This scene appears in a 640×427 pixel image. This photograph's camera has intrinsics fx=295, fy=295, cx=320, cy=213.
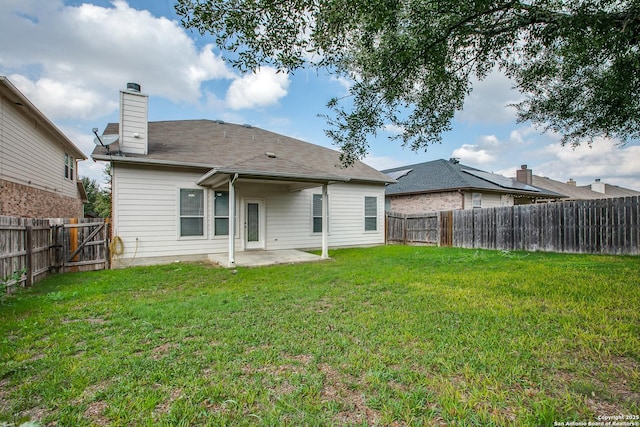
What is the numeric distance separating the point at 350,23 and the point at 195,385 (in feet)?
14.9

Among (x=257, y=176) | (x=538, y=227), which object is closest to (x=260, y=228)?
(x=257, y=176)

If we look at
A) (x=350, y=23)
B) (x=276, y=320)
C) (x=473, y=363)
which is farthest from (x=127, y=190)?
(x=473, y=363)

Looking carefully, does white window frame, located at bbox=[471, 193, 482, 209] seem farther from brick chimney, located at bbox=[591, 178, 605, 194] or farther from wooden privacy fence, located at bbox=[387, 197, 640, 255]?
brick chimney, located at bbox=[591, 178, 605, 194]

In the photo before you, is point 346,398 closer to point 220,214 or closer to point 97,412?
point 97,412

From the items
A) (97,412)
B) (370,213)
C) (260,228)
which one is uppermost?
(370,213)

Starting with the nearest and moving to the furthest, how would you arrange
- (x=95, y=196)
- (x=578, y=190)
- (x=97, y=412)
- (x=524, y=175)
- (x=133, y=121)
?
(x=97, y=412), (x=133, y=121), (x=524, y=175), (x=578, y=190), (x=95, y=196)

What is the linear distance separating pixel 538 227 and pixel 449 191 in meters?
5.68

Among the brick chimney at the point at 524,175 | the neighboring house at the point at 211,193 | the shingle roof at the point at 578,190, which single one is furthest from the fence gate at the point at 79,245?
the shingle roof at the point at 578,190

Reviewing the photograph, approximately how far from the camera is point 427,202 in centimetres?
1681

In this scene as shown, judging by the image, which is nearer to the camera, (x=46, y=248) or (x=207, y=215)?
(x=46, y=248)

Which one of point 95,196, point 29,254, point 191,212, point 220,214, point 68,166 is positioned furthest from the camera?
point 95,196

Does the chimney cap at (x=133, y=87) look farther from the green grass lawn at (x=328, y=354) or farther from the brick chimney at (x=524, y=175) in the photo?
the brick chimney at (x=524, y=175)

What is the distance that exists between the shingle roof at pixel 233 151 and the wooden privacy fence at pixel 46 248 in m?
2.09

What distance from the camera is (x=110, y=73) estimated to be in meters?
9.76
